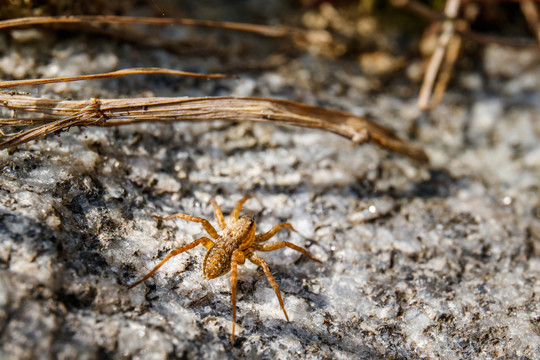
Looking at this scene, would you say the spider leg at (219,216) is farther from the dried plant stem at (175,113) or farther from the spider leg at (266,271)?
the dried plant stem at (175,113)

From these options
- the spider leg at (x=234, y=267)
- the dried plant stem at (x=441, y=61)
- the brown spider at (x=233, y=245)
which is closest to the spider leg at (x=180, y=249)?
the brown spider at (x=233, y=245)

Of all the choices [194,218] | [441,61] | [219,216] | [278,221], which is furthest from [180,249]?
[441,61]

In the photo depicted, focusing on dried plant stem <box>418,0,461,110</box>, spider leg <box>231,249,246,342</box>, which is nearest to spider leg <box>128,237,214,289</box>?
spider leg <box>231,249,246,342</box>

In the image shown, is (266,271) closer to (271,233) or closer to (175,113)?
(271,233)

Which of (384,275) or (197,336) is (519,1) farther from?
(197,336)

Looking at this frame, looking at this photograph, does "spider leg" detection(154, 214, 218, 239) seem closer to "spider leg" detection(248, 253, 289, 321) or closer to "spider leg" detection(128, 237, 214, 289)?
"spider leg" detection(128, 237, 214, 289)

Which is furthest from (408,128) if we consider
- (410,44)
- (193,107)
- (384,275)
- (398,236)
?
(193,107)
